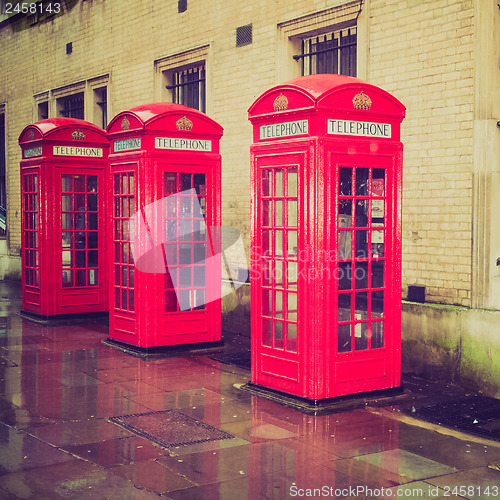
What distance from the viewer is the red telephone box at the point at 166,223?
904 centimetres

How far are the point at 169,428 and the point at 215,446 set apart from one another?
625 millimetres

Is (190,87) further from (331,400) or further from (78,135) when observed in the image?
(331,400)

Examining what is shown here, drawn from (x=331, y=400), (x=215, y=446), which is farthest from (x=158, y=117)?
(x=215, y=446)

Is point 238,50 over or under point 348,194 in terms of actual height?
over

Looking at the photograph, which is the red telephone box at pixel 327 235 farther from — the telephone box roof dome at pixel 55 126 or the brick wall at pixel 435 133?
the telephone box roof dome at pixel 55 126

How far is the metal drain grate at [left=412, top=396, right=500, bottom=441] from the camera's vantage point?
6.23m

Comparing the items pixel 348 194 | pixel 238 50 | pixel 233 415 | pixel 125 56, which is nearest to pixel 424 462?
pixel 233 415

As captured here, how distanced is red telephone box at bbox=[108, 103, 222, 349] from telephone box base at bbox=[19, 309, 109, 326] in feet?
7.75

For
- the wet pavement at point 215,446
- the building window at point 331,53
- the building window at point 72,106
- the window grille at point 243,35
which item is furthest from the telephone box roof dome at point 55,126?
the building window at point 72,106

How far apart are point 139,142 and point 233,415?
12.8 ft

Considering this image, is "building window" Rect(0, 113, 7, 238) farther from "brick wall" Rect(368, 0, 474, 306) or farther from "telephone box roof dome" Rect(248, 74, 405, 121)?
"telephone box roof dome" Rect(248, 74, 405, 121)

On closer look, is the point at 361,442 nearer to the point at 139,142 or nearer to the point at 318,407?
the point at 318,407

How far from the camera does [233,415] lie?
Result: 6.59m

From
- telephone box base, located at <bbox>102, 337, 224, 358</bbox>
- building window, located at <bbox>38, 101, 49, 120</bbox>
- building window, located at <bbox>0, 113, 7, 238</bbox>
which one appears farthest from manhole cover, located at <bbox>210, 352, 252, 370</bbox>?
building window, located at <bbox>0, 113, 7, 238</bbox>
